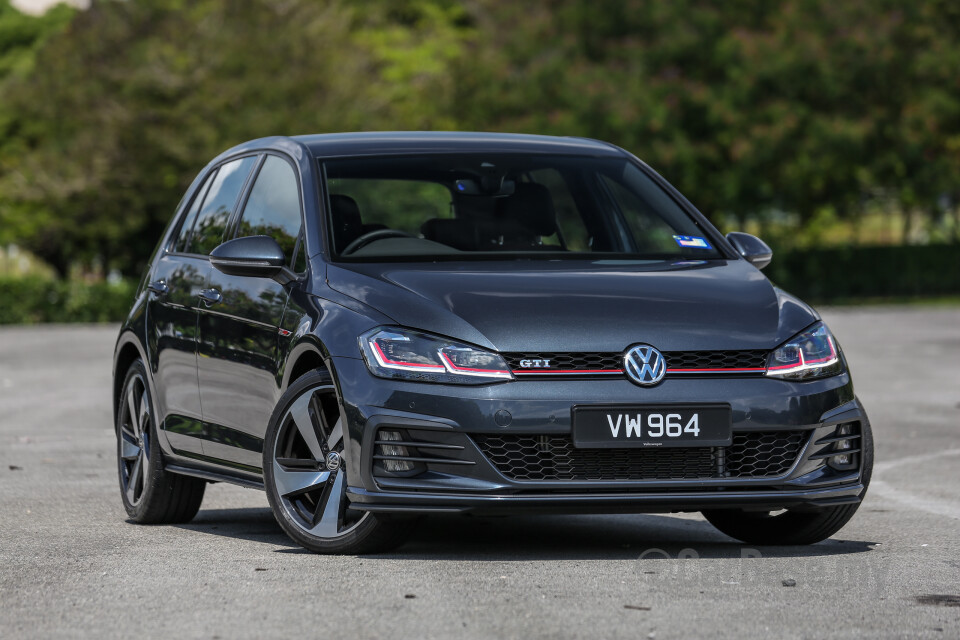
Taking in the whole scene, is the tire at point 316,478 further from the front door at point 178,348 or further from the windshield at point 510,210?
the front door at point 178,348

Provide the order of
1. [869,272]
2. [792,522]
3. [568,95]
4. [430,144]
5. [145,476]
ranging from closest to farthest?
[792,522]
[430,144]
[145,476]
[568,95]
[869,272]

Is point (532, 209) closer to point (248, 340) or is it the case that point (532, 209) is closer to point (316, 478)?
point (248, 340)

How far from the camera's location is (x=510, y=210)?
7.64 m

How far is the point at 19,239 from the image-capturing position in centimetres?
5594

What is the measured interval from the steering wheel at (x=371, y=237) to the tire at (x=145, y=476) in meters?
1.61

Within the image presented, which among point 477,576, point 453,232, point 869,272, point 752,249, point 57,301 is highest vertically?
point 453,232

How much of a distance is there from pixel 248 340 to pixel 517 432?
1.55 meters

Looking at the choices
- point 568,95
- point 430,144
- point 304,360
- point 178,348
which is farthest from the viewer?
point 568,95

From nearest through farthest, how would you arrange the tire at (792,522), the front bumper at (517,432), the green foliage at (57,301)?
Result: the front bumper at (517,432) < the tire at (792,522) < the green foliage at (57,301)

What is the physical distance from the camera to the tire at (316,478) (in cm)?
653

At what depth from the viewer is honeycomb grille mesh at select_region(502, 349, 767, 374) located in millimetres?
6199

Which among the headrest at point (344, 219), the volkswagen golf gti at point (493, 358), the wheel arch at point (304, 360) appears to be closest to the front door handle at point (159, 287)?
the volkswagen golf gti at point (493, 358)

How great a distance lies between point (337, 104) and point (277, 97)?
183 centimetres

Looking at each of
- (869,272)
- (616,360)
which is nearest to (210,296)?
(616,360)
